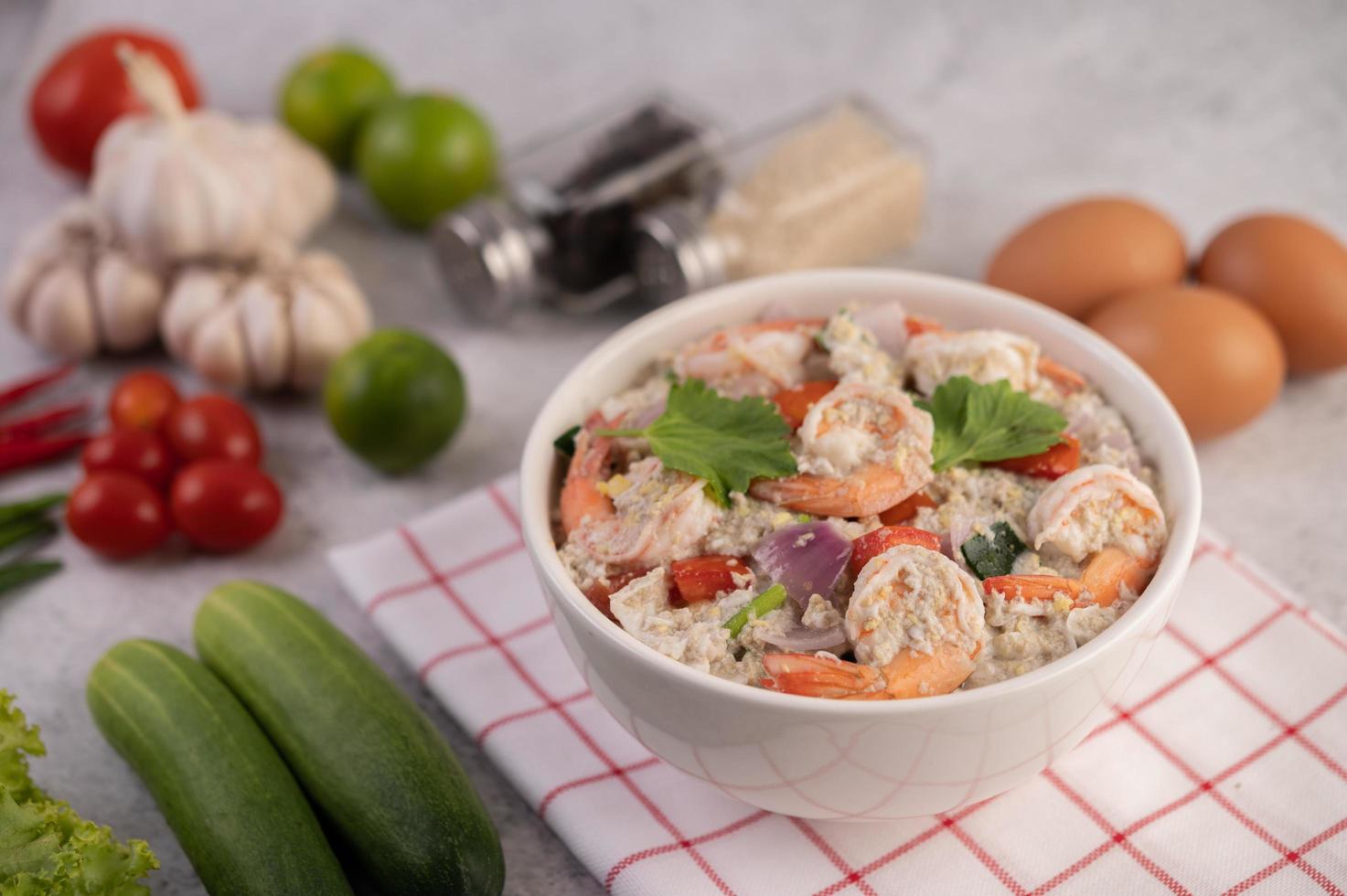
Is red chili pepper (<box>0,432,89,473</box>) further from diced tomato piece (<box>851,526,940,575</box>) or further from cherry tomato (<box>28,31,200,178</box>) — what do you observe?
diced tomato piece (<box>851,526,940,575</box>)

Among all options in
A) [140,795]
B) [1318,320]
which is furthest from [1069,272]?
[140,795]

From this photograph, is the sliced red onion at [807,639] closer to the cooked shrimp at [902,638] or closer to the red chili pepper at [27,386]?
the cooked shrimp at [902,638]

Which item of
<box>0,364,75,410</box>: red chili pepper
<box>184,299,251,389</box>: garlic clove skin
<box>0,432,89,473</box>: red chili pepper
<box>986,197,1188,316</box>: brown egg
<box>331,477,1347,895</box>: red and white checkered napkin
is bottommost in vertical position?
<box>331,477,1347,895</box>: red and white checkered napkin

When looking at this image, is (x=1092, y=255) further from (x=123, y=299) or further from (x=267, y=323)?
(x=123, y=299)

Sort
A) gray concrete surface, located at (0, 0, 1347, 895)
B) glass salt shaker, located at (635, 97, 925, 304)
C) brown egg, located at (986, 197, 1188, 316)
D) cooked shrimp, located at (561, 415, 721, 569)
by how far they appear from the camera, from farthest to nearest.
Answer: glass salt shaker, located at (635, 97, 925, 304) → brown egg, located at (986, 197, 1188, 316) → gray concrete surface, located at (0, 0, 1347, 895) → cooked shrimp, located at (561, 415, 721, 569)

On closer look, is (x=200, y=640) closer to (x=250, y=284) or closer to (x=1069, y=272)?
(x=250, y=284)

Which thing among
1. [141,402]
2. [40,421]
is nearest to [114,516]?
[141,402]

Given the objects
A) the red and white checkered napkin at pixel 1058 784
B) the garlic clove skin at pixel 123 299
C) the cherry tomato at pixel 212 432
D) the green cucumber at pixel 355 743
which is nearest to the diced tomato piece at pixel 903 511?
the red and white checkered napkin at pixel 1058 784

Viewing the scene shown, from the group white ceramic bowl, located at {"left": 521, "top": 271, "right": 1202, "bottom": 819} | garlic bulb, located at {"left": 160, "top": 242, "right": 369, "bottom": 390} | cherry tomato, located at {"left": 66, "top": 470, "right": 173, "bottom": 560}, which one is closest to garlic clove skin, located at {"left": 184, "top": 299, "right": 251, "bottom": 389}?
garlic bulb, located at {"left": 160, "top": 242, "right": 369, "bottom": 390}
